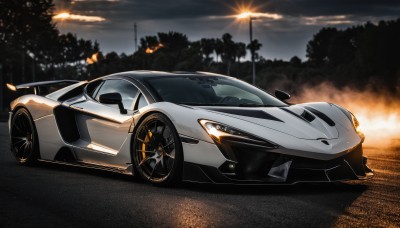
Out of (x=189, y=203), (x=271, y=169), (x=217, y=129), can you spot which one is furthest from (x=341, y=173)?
(x=189, y=203)

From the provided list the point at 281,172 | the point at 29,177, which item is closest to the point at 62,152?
the point at 29,177

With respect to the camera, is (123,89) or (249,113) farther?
(123,89)

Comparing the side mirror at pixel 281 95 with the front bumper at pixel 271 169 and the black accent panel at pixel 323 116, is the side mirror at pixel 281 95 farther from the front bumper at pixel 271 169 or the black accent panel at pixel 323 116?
the front bumper at pixel 271 169

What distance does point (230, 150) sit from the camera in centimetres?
632

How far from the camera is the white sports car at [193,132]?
6.30 metres

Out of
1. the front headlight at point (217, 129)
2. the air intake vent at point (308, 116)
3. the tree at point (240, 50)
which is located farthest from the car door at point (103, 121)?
the tree at point (240, 50)

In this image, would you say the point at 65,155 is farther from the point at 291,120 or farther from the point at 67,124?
the point at 291,120

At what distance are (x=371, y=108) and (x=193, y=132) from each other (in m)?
30.1

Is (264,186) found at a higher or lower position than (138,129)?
lower

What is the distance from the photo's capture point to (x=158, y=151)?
22.7 feet

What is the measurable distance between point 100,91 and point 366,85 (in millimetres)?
56105

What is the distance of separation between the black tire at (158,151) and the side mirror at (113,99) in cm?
48

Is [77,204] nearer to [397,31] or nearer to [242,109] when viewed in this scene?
[242,109]

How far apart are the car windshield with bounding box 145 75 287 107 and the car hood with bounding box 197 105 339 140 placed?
389 mm
